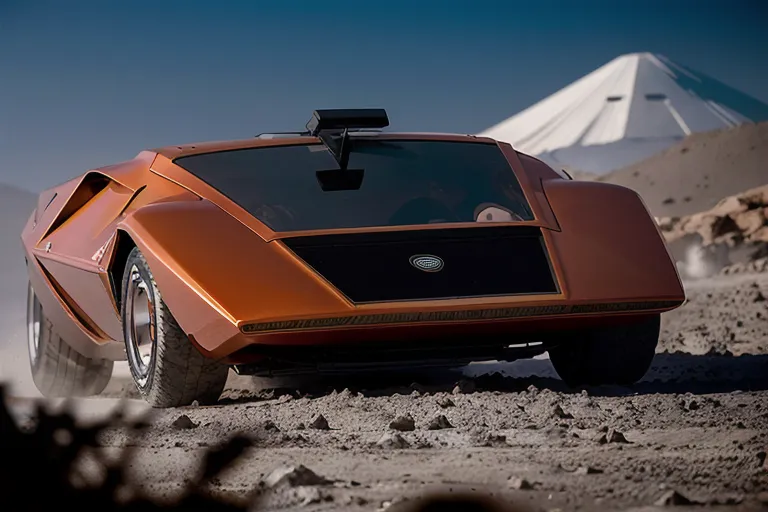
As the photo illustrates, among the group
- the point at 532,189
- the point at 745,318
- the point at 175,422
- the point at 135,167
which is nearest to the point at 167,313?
the point at 175,422

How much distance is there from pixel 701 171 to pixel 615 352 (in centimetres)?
3255

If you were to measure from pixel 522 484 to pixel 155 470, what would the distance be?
106 cm

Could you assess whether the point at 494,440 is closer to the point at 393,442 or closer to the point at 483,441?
the point at 483,441

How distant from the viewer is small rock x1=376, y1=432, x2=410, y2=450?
411cm

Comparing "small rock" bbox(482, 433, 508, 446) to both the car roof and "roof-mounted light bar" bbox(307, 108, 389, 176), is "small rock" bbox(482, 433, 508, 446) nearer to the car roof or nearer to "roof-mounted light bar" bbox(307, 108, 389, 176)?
"roof-mounted light bar" bbox(307, 108, 389, 176)

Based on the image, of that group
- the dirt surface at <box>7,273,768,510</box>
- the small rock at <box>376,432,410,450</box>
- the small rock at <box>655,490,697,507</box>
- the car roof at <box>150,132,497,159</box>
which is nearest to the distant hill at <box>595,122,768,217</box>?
the car roof at <box>150,132,497,159</box>

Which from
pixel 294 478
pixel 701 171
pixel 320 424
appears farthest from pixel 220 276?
pixel 701 171

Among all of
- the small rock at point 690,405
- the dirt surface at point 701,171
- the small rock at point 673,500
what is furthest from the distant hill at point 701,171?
the small rock at point 673,500

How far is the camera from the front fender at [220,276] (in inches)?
200

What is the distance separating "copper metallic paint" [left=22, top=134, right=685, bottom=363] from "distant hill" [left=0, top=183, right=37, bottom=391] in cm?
118

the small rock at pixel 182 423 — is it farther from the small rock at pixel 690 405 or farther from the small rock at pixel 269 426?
the small rock at pixel 690 405

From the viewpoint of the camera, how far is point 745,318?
11.0m

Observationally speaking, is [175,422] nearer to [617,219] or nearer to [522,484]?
[522,484]

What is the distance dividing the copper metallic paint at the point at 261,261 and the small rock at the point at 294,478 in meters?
1.72
